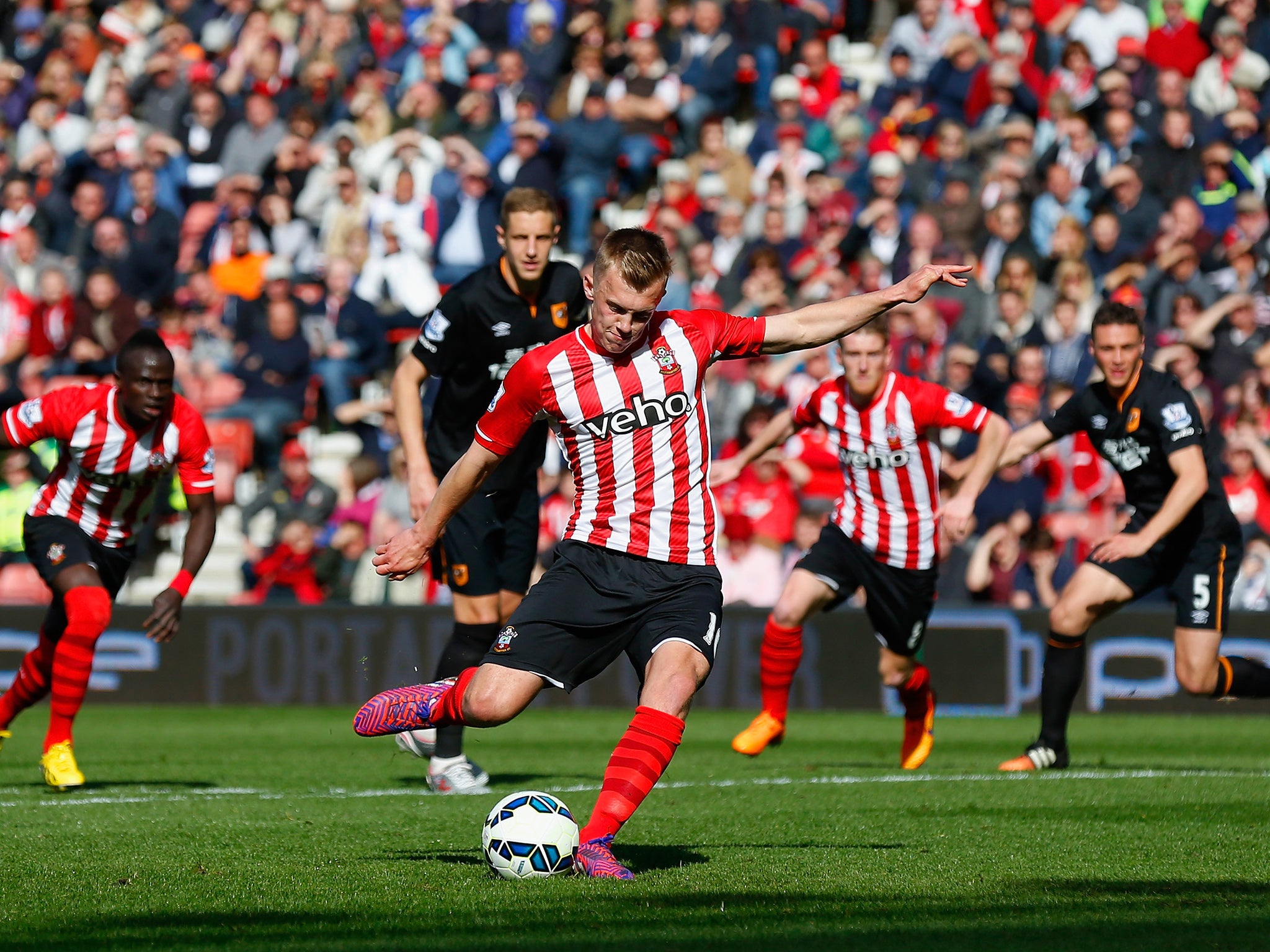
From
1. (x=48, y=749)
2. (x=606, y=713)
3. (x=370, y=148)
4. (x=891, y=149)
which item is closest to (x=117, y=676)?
(x=606, y=713)

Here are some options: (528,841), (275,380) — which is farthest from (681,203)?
(528,841)

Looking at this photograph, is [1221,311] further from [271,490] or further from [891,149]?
[271,490]

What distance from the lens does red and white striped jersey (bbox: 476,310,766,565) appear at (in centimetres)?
566

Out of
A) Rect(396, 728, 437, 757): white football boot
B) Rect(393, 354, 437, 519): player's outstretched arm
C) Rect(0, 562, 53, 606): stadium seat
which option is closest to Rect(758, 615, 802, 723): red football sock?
Rect(396, 728, 437, 757): white football boot

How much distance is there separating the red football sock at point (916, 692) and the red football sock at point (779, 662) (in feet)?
1.98

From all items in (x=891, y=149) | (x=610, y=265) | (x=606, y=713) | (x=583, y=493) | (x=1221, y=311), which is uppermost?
(x=891, y=149)

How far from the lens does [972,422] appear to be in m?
8.77

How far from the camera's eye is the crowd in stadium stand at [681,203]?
14633 millimetres

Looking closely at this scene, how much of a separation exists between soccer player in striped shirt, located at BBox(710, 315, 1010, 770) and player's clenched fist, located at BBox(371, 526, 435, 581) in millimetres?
3467

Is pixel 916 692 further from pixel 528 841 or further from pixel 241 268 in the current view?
pixel 241 268

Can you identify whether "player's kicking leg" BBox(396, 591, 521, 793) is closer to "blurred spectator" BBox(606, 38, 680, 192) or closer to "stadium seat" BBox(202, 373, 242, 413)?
"stadium seat" BBox(202, 373, 242, 413)

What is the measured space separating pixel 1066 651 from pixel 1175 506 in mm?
1090

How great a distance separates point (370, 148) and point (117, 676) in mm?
7607

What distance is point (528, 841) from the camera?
A: 5426 millimetres
